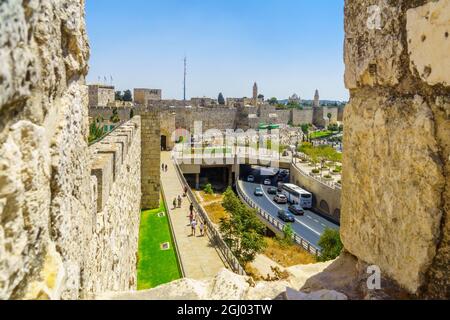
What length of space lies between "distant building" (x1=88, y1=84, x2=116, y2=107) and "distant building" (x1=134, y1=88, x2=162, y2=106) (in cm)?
432

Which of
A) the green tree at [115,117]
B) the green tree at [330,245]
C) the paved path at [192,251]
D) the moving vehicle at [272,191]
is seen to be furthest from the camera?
the green tree at [115,117]

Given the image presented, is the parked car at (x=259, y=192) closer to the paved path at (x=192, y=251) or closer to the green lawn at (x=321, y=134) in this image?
the paved path at (x=192, y=251)

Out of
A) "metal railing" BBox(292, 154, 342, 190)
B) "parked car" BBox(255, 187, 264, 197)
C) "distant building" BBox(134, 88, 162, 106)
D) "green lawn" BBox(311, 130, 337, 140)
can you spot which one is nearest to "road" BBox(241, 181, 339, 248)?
"parked car" BBox(255, 187, 264, 197)

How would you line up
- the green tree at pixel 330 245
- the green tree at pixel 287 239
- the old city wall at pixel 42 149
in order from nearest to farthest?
the old city wall at pixel 42 149 → the green tree at pixel 330 245 → the green tree at pixel 287 239

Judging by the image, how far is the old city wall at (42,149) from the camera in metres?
0.97

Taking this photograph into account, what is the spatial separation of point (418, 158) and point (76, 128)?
4.23 feet

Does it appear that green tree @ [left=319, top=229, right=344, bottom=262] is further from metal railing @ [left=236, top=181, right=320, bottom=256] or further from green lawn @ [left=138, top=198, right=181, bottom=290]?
green lawn @ [left=138, top=198, right=181, bottom=290]

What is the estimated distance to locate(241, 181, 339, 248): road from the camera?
17098 mm

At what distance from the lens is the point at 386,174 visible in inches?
66.6

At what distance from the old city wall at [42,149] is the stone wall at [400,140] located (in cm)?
118

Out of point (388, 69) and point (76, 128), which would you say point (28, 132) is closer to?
point (76, 128)

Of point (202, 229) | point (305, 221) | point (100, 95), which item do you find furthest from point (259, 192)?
point (100, 95)

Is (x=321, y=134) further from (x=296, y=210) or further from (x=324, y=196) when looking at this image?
A: (x=296, y=210)

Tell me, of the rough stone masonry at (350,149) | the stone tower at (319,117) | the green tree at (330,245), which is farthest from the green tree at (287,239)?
the stone tower at (319,117)
